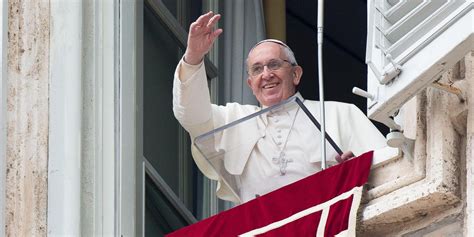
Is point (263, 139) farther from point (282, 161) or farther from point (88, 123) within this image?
point (88, 123)

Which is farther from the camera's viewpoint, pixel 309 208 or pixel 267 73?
pixel 267 73

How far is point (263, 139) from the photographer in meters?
8.77

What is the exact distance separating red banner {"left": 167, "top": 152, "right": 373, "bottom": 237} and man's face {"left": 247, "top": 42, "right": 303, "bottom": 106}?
0.67 meters

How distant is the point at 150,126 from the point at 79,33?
43cm

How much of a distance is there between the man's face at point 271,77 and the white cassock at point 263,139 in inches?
4.7

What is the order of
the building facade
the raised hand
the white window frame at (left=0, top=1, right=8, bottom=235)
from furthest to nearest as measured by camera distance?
the white window frame at (left=0, top=1, right=8, bottom=235) < the building facade < the raised hand

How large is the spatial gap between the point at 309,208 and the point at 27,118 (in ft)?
4.05

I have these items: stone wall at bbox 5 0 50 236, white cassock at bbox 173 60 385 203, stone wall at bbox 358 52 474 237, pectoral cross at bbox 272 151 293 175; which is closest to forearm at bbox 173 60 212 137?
white cassock at bbox 173 60 385 203

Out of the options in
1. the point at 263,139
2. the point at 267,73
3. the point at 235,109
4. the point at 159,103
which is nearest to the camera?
the point at 263,139

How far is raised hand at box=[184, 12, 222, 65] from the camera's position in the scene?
8.44 metres

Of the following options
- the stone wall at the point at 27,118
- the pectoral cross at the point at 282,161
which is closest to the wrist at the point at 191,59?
the pectoral cross at the point at 282,161

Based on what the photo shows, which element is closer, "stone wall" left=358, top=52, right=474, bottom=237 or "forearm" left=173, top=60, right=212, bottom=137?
"stone wall" left=358, top=52, right=474, bottom=237

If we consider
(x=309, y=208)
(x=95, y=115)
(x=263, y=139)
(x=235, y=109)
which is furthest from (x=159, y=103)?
(x=309, y=208)

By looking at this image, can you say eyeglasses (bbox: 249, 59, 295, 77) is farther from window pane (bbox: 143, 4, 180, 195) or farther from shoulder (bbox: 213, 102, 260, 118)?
window pane (bbox: 143, 4, 180, 195)
